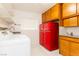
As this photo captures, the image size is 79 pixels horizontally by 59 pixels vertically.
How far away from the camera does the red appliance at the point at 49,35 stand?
165 centimetres

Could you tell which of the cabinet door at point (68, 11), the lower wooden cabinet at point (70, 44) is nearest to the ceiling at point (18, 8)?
the lower wooden cabinet at point (70, 44)

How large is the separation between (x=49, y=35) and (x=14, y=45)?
46 cm

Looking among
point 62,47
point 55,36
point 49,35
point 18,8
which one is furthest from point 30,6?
point 62,47

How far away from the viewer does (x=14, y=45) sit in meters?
1.50

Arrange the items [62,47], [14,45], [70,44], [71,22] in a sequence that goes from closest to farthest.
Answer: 1. [14,45]
2. [62,47]
3. [70,44]
4. [71,22]

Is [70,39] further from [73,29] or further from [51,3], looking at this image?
[51,3]

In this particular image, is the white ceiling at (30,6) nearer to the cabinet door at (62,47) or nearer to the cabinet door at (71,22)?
the cabinet door at (62,47)

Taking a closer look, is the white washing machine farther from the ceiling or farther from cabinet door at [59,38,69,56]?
cabinet door at [59,38,69,56]

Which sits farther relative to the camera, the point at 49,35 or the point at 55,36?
the point at 55,36

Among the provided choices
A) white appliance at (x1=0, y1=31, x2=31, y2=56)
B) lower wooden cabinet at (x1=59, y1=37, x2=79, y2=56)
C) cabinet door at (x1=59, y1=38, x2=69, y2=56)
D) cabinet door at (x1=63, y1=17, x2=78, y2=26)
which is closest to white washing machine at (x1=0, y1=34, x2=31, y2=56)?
white appliance at (x1=0, y1=31, x2=31, y2=56)

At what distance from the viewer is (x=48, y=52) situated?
1.62 m

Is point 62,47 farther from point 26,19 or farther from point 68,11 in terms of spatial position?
point 26,19

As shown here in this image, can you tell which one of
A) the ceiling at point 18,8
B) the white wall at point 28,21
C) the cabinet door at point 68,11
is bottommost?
the white wall at point 28,21

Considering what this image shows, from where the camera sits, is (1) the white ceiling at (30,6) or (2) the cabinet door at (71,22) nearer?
(1) the white ceiling at (30,6)
